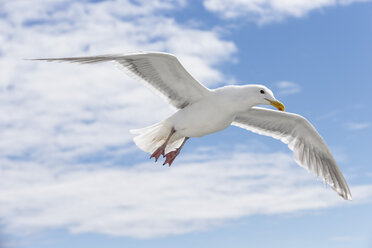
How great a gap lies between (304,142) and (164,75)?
3638 mm

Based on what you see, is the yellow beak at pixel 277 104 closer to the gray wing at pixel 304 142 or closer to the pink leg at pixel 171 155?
the gray wing at pixel 304 142

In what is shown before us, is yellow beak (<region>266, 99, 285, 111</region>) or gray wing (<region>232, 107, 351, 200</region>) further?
gray wing (<region>232, 107, 351, 200</region>)

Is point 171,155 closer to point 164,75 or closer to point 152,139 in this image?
point 152,139

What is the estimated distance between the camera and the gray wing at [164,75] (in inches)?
303

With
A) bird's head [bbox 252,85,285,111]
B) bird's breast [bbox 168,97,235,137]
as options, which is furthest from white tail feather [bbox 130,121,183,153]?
bird's head [bbox 252,85,285,111]

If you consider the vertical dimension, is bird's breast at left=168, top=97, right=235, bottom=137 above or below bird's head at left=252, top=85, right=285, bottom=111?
below

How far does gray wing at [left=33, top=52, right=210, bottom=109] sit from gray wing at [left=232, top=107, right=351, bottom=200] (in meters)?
1.91

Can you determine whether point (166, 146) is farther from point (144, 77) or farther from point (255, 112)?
point (255, 112)

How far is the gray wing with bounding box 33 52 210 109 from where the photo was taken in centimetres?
770

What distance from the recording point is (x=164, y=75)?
8148mm

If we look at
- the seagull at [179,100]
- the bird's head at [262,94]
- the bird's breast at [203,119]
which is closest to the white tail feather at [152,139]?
the seagull at [179,100]

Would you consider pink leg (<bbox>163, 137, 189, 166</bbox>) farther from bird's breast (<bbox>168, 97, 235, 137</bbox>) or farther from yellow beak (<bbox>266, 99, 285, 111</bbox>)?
yellow beak (<bbox>266, 99, 285, 111</bbox>)

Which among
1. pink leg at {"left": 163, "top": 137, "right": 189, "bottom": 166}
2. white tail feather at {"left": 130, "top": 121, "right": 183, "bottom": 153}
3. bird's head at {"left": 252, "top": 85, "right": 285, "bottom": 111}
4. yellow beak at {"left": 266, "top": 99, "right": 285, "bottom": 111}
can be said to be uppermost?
bird's head at {"left": 252, "top": 85, "right": 285, "bottom": 111}

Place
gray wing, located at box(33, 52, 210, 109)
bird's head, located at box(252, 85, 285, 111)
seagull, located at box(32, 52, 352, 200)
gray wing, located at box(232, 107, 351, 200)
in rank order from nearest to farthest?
gray wing, located at box(33, 52, 210, 109), seagull, located at box(32, 52, 352, 200), bird's head, located at box(252, 85, 285, 111), gray wing, located at box(232, 107, 351, 200)
